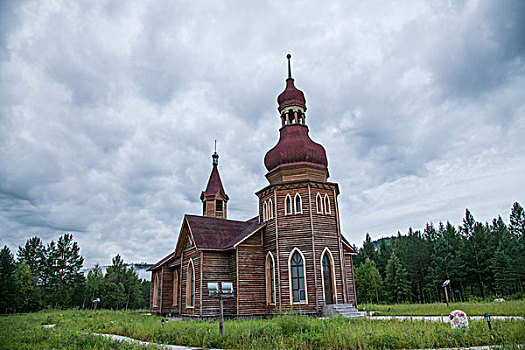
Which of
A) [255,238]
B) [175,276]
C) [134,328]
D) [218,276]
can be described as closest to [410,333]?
[134,328]

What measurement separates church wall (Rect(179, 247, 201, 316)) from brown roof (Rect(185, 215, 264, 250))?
992 mm

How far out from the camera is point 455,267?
44906 millimetres

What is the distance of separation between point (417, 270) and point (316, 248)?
38829 mm

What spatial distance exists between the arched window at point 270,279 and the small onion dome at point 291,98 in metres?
10.9

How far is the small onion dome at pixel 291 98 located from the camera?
2522cm

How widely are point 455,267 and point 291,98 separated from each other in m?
35.0

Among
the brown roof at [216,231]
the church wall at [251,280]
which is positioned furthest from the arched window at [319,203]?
the church wall at [251,280]

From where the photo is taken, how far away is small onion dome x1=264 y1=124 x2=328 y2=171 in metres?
23.0

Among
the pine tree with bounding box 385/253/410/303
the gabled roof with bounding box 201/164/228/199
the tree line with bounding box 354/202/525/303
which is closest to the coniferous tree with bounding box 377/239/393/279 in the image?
the tree line with bounding box 354/202/525/303

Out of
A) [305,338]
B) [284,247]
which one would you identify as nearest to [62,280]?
[284,247]

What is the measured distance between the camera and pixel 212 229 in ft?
83.6

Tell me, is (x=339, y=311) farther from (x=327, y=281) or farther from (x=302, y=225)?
(x=302, y=225)

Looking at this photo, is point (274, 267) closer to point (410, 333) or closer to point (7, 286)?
point (410, 333)

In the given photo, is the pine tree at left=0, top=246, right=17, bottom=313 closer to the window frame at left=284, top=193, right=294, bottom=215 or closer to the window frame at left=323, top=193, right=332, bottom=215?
the window frame at left=284, top=193, right=294, bottom=215
